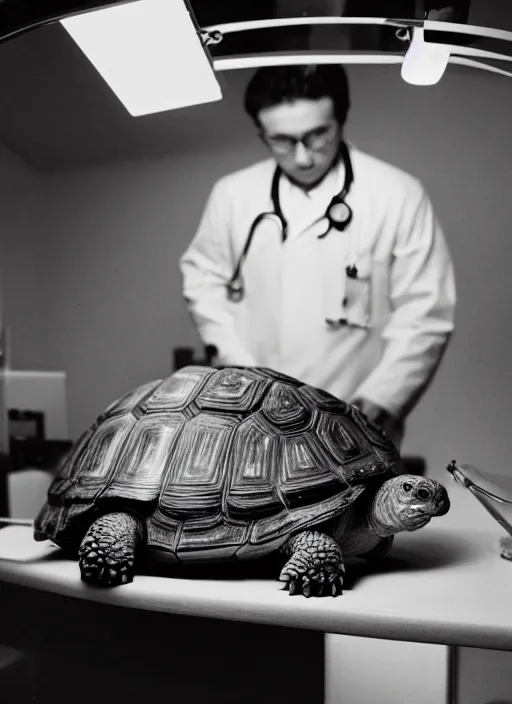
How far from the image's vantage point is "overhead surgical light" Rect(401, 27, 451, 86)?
63cm

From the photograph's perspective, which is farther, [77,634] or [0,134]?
[0,134]

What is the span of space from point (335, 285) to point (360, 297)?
46mm

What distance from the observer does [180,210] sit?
124cm

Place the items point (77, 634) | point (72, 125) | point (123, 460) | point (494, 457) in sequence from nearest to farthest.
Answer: point (77, 634) < point (123, 460) < point (494, 457) < point (72, 125)

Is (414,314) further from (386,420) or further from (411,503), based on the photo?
(411,503)

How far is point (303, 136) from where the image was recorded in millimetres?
1181

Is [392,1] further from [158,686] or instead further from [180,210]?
[180,210]

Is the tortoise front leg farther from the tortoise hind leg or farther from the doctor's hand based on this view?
the doctor's hand

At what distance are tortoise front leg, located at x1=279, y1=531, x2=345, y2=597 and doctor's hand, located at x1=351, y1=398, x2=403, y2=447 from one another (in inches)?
18.9

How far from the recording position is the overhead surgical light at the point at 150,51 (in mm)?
617

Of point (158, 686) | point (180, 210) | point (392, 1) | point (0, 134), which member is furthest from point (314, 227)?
point (158, 686)

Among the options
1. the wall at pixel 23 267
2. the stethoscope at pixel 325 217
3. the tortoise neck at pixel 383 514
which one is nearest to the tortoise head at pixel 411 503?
the tortoise neck at pixel 383 514

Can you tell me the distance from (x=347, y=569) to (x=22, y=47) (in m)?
0.94

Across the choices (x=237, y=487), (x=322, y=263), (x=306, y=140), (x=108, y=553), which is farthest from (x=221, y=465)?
(x=306, y=140)
